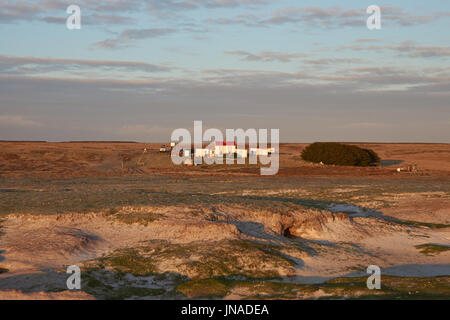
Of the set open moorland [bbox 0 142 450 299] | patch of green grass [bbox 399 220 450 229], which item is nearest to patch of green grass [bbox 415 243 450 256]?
open moorland [bbox 0 142 450 299]

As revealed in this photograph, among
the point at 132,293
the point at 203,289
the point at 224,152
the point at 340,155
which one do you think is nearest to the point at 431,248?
the point at 203,289

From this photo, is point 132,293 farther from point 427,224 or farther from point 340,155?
point 340,155

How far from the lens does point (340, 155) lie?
2714 inches

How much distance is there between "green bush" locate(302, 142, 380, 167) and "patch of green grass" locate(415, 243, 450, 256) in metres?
48.4

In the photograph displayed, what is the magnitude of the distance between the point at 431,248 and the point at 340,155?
5012 cm

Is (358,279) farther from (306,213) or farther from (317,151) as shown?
(317,151)

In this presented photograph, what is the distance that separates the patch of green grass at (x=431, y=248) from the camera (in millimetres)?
19078

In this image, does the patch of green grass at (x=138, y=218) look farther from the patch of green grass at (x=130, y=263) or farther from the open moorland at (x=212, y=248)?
the patch of green grass at (x=130, y=263)

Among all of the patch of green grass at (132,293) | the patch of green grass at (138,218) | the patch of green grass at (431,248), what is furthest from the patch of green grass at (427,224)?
the patch of green grass at (132,293)

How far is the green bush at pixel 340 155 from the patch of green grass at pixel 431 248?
48.4m

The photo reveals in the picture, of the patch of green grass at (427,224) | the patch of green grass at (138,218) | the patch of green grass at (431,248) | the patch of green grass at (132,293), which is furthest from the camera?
the patch of green grass at (427,224)

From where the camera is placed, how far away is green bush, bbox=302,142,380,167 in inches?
2689

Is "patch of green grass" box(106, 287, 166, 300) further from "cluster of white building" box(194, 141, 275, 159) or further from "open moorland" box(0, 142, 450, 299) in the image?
"cluster of white building" box(194, 141, 275, 159)
